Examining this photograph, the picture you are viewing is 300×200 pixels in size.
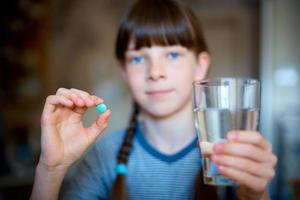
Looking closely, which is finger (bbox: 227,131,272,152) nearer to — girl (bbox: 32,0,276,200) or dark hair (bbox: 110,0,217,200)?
girl (bbox: 32,0,276,200)

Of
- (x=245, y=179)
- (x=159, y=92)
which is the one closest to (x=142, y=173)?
(x=159, y=92)

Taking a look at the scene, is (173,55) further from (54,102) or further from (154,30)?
(54,102)

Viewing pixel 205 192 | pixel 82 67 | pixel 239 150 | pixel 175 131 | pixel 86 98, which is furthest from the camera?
pixel 82 67

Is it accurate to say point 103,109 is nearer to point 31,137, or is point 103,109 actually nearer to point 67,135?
point 67,135

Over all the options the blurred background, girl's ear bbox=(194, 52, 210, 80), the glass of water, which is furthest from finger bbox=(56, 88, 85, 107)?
the blurred background

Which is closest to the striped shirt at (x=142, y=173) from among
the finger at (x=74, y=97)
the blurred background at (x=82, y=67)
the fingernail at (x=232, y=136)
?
the finger at (x=74, y=97)

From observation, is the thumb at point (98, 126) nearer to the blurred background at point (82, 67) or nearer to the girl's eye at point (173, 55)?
the girl's eye at point (173, 55)
